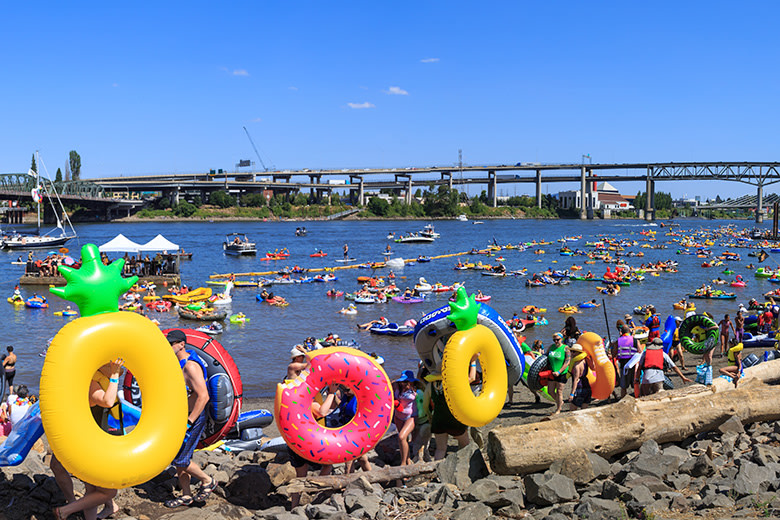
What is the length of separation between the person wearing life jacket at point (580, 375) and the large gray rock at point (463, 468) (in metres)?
3.89

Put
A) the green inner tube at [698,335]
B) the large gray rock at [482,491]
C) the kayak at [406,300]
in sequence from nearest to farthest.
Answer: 1. the large gray rock at [482,491]
2. the green inner tube at [698,335]
3. the kayak at [406,300]

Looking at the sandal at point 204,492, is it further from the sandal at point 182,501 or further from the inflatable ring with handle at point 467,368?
the inflatable ring with handle at point 467,368

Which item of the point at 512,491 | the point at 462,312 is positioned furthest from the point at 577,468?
the point at 462,312

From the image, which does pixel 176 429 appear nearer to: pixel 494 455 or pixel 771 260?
pixel 494 455

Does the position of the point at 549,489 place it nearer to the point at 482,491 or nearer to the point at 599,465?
the point at 482,491

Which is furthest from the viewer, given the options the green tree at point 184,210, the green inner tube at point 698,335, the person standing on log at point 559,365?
the green tree at point 184,210

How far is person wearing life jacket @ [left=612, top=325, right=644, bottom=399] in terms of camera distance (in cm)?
1208

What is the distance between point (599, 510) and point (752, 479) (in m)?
1.87

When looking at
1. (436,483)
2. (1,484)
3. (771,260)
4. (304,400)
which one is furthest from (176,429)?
(771,260)

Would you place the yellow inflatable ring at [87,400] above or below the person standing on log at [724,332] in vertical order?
above

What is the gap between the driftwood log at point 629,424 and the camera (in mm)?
7742

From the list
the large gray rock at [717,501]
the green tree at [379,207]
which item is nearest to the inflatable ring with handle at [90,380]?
the large gray rock at [717,501]

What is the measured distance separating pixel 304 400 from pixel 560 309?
25.3 m

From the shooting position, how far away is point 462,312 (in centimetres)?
903
